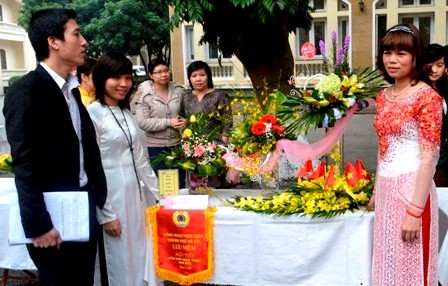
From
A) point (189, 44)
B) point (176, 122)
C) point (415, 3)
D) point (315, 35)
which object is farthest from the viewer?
point (189, 44)

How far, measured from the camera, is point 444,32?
1545 centimetres

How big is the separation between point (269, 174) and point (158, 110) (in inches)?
59.2

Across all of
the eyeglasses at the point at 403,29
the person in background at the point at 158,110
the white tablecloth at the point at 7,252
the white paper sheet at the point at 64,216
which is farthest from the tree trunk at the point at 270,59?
the white paper sheet at the point at 64,216

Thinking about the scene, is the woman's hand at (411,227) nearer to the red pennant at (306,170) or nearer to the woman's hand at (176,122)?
the red pennant at (306,170)

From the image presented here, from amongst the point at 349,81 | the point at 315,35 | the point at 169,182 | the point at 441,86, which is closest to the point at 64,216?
the point at 169,182

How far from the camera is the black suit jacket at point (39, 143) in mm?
1806

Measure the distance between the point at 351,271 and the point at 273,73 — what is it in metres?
2.26

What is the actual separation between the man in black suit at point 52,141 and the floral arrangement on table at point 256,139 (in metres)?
0.91

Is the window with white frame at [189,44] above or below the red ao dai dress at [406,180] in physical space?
above

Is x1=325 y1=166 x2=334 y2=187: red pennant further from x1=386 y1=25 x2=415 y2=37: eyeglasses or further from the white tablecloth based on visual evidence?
the white tablecloth

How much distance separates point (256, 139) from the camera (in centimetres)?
273

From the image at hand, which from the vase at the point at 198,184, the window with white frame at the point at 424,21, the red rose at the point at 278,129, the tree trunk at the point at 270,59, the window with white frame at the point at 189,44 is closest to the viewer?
the red rose at the point at 278,129

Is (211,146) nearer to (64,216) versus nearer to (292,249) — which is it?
(292,249)

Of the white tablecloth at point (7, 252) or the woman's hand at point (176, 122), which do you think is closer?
the white tablecloth at point (7, 252)
